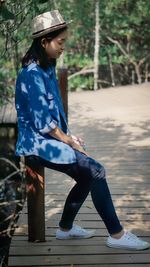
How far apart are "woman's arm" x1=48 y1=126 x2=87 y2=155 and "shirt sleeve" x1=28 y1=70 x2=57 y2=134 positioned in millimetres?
74

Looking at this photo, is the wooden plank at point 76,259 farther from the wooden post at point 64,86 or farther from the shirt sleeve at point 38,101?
the wooden post at point 64,86

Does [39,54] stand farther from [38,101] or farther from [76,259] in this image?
[76,259]

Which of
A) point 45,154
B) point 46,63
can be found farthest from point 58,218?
point 46,63

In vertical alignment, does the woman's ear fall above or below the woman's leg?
above

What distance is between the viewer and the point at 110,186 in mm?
4746

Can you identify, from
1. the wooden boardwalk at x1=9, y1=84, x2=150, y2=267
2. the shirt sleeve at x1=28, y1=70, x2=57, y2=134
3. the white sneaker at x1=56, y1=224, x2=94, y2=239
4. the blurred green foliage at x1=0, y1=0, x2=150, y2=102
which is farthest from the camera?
the blurred green foliage at x1=0, y1=0, x2=150, y2=102

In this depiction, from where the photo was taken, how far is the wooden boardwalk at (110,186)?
3.23 metres

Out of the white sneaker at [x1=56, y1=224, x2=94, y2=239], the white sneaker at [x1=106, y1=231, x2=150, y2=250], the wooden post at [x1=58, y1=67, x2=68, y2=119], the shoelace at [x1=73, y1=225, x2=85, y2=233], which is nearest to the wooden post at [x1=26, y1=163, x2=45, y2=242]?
the white sneaker at [x1=56, y1=224, x2=94, y2=239]

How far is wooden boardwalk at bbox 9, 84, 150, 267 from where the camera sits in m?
3.23

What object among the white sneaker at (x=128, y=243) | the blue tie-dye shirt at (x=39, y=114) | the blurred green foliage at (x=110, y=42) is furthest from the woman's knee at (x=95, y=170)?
the blurred green foliage at (x=110, y=42)

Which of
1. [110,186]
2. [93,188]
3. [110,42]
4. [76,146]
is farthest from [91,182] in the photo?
[110,42]

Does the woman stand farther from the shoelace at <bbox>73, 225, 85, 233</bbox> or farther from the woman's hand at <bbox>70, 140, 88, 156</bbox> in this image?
the shoelace at <bbox>73, 225, 85, 233</bbox>

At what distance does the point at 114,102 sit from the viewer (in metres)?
8.85

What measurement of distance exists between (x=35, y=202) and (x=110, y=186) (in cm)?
156
